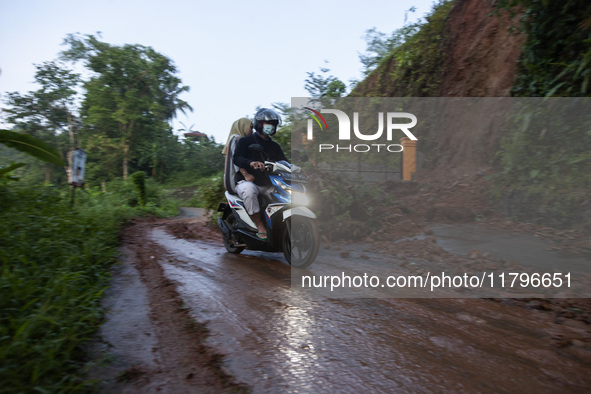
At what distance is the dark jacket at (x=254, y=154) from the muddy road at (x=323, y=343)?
1.88m

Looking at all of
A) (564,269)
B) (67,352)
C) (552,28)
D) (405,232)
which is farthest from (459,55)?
(67,352)

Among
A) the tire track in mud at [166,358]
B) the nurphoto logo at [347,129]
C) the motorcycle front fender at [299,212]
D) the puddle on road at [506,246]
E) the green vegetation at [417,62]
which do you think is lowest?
the tire track in mud at [166,358]

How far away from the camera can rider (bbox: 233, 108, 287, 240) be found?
5.43m

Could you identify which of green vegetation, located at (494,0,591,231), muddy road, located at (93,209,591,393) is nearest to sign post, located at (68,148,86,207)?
muddy road, located at (93,209,591,393)

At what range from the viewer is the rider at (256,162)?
17.8ft

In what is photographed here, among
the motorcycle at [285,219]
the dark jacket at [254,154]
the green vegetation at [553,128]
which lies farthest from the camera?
the green vegetation at [553,128]

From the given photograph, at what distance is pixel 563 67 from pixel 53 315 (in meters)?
7.58

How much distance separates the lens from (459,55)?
423 inches

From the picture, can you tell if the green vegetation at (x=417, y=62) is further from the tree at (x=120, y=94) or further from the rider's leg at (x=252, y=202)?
the tree at (x=120, y=94)

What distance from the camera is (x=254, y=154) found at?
18.8 ft

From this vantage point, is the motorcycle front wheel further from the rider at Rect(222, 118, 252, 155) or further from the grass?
the rider at Rect(222, 118, 252, 155)

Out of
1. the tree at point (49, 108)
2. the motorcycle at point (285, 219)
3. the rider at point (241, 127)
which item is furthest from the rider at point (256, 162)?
the tree at point (49, 108)

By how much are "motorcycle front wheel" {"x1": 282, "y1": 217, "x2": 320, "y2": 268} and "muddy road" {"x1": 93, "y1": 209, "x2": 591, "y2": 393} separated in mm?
787

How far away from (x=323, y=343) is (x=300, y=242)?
2.44m
